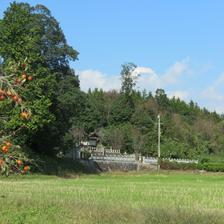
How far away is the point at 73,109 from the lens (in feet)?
190

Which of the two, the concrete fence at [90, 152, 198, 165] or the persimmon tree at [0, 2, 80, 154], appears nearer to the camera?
the persimmon tree at [0, 2, 80, 154]

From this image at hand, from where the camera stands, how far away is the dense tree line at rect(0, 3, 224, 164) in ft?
144

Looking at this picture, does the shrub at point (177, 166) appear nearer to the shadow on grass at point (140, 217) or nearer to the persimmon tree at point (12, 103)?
the shadow on grass at point (140, 217)

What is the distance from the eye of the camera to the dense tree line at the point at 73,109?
43.9m

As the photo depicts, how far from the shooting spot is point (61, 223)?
30.0 feet

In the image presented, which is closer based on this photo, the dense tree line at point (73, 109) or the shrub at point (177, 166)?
the dense tree line at point (73, 109)

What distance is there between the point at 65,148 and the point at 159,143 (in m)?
25.1

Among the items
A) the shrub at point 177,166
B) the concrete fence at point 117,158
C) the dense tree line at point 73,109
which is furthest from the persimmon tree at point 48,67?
the shrub at point 177,166

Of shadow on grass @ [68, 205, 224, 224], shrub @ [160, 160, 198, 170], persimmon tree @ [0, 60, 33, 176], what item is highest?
shrub @ [160, 160, 198, 170]

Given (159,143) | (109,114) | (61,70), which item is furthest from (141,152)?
(61,70)

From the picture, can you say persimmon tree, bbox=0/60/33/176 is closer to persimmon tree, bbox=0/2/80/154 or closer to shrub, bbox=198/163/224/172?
persimmon tree, bbox=0/2/80/154

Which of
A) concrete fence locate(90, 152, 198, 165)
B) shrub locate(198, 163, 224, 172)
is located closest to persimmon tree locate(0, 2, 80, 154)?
concrete fence locate(90, 152, 198, 165)

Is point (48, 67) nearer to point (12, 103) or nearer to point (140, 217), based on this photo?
point (140, 217)

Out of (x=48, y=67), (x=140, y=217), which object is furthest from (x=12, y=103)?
(x=48, y=67)
